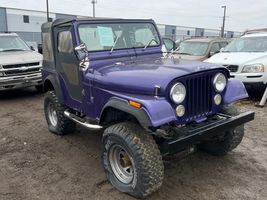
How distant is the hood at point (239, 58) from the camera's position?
7570 millimetres

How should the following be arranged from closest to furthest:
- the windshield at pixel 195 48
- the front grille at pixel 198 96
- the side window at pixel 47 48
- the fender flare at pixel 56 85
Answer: the front grille at pixel 198 96, the fender flare at pixel 56 85, the side window at pixel 47 48, the windshield at pixel 195 48

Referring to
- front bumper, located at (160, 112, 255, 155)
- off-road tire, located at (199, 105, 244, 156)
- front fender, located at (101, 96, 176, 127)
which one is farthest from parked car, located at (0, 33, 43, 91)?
front bumper, located at (160, 112, 255, 155)

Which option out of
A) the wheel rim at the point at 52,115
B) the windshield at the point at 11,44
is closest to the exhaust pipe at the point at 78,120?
the wheel rim at the point at 52,115

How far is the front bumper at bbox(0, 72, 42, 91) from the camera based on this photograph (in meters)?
7.93

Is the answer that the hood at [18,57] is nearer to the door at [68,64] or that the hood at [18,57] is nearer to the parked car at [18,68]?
the parked car at [18,68]

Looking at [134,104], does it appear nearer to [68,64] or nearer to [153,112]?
[153,112]

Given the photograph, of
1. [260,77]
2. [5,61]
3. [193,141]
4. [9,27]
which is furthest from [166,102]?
[9,27]

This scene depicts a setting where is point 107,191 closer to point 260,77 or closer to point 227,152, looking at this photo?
point 227,152

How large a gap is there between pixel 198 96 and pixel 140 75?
0.70 metres

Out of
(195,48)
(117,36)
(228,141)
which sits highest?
(117,36)

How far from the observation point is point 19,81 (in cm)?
812

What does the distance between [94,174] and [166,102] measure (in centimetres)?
161

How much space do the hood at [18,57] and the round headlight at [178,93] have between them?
628 cm

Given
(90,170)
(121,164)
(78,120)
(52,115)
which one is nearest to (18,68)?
(52,115)
